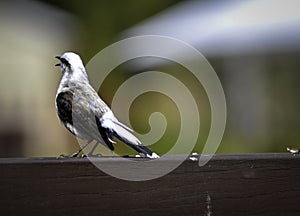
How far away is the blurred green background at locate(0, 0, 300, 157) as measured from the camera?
16.3ft

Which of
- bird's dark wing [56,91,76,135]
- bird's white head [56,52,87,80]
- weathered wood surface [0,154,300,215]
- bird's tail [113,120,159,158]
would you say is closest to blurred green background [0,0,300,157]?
bird's white head [56,52,87,80]

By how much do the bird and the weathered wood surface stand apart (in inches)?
21.4

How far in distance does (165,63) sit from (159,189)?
3.78 m

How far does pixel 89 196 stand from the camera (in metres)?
1.32

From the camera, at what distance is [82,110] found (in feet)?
7.16

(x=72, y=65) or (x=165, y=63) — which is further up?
(x=165, y=63)

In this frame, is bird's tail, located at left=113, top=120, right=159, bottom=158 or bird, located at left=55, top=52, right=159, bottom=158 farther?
bird, located at left=55, top=52, right=159, bottom=158

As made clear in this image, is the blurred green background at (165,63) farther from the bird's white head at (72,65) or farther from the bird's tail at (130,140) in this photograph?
the bird's tail at (130,140)

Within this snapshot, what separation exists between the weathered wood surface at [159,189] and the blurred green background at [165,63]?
326 centimetres

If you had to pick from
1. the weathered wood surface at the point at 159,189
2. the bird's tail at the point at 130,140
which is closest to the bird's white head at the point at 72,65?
the bird's tail at the point at 130,140

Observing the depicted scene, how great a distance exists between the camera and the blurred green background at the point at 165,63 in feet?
16.3

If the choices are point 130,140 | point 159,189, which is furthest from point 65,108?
point 159,189

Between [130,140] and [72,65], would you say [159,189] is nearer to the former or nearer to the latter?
[130,140]

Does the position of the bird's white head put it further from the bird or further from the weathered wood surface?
the weathered wood surface
